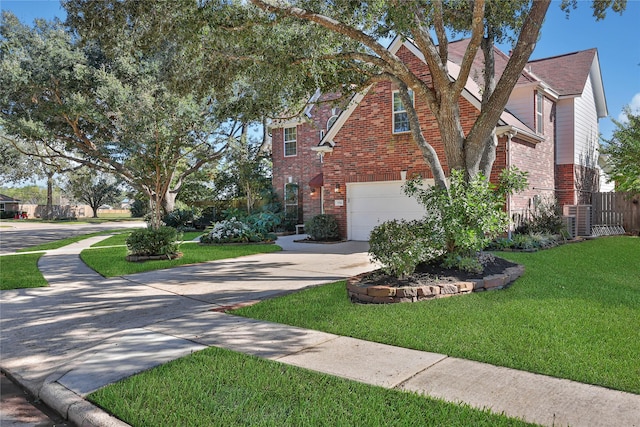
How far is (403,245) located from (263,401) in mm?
3722

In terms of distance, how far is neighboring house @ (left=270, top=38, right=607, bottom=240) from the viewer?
1340cm

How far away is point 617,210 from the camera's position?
1631cm

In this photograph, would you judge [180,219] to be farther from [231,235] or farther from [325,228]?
[325,228]

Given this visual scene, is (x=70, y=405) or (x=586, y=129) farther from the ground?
(x=586, y=129)

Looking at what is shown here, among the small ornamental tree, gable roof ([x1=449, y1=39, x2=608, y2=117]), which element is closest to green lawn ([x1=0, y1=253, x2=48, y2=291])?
the small ornamental tree

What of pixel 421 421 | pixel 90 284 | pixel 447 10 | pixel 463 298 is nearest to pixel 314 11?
pixel 447 10

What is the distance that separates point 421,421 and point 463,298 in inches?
135

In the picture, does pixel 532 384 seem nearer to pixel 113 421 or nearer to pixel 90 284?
pixel 113 421

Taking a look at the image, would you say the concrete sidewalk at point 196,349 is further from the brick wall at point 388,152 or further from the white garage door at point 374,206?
the brick wall at point 388,152

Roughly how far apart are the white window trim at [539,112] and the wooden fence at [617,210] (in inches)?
162

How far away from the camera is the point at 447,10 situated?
8.89 m

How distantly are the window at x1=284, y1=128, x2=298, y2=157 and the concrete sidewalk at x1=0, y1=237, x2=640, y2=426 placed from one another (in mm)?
13903

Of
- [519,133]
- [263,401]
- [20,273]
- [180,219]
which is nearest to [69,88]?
[180,219]

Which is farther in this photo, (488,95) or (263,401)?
(488,95)
